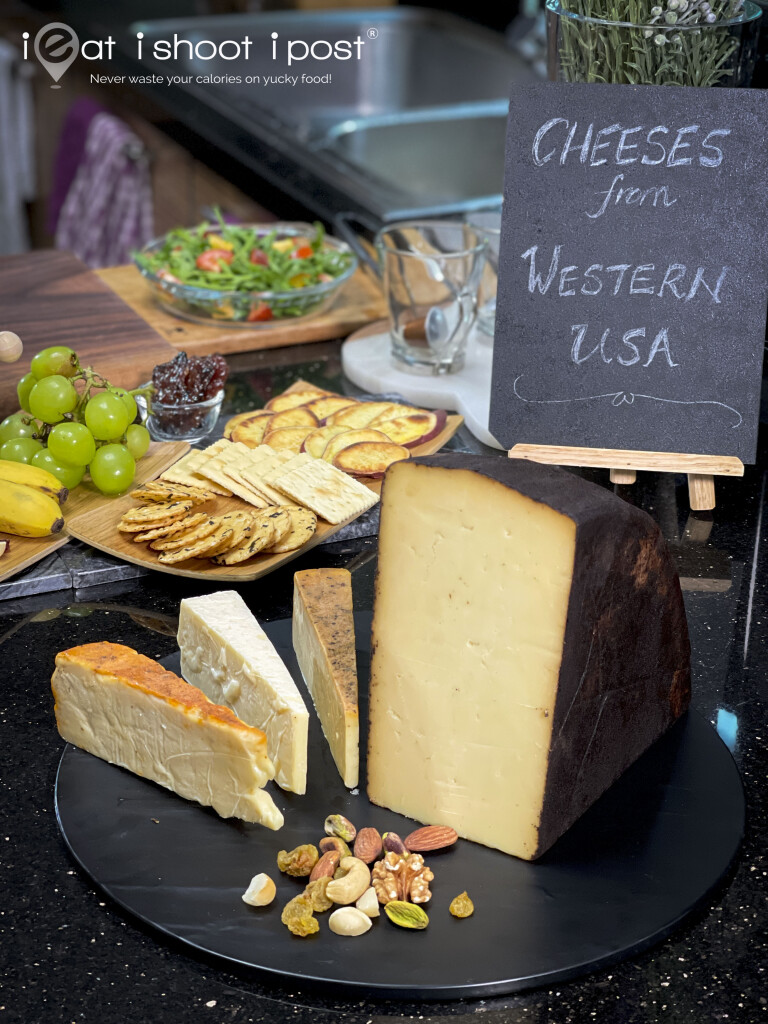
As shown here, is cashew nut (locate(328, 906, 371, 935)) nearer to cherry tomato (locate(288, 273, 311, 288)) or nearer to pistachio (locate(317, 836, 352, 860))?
pistachio (locate(317, 836, 352, 860))

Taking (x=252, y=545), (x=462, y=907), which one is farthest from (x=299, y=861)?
(x=252, y=545)

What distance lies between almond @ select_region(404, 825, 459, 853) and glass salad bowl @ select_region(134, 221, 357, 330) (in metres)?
1.23

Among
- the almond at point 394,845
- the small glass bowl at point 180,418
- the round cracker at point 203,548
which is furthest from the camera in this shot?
the small glass bowl at point 180,418

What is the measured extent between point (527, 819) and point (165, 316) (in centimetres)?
138

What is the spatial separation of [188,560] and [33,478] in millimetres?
227

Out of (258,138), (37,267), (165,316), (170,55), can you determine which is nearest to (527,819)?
(165,316)

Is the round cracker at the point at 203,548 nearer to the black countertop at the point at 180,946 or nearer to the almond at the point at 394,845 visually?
the black countertop at the point at 180,946

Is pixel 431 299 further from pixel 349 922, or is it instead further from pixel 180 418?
pixel 349 922

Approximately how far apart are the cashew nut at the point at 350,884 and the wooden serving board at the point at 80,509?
623mm

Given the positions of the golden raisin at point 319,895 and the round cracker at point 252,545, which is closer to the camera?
the golden raisin at point 319,895

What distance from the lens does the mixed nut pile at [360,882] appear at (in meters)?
0.87

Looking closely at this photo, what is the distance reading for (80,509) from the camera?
1485mm
